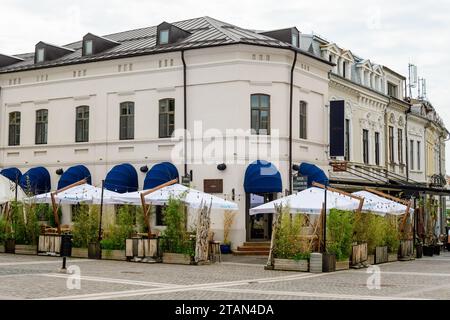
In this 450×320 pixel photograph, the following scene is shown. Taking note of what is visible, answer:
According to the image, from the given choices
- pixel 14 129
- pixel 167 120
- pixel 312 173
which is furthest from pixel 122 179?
pixel 312 173

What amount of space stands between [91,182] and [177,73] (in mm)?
6832

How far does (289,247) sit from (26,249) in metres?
11.3

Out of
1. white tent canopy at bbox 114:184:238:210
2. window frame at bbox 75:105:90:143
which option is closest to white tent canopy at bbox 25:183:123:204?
white tent canopy at bbox 114:184:238:210

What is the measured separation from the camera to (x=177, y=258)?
23.6m

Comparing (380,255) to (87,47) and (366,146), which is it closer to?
(366,146)

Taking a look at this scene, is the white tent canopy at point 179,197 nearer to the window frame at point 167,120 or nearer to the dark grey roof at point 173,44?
the window frame at point 167,120

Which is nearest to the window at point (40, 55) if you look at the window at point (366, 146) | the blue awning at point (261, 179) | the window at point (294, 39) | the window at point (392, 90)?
the window at point (294, 39)

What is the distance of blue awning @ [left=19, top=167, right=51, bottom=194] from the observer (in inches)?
1303

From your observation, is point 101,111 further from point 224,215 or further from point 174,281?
point 174,281

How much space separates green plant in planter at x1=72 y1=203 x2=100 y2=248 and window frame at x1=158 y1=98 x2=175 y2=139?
6.00m

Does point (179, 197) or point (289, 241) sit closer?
point (289, 241)

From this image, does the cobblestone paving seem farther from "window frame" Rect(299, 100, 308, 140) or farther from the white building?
"window frame" Rect(299, 100, 308, 140)

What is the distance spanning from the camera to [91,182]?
106 feet

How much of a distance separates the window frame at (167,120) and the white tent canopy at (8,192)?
668 centimetres
